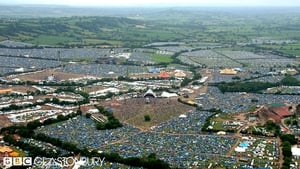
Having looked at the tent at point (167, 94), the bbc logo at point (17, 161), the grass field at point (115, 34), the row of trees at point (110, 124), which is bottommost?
the grass field at point (115, 34)

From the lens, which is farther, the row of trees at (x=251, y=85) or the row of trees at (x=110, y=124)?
the row of trees at (x=251, y=85)

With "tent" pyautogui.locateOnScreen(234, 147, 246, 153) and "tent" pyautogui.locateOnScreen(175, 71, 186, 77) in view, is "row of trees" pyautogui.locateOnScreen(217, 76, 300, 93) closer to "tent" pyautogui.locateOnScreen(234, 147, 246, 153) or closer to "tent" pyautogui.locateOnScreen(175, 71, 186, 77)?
"tent" pyautogui.locateOnScreen(175, 71, 186, 77)

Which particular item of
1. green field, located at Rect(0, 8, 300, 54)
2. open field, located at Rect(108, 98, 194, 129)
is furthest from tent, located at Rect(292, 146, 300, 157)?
green field, located at Rect(0, 8, 300, 54)

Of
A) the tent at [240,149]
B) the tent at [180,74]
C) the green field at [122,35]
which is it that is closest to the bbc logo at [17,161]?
the tent at [240,149]

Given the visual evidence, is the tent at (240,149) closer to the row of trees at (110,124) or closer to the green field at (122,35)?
the row of trees at (110,124)

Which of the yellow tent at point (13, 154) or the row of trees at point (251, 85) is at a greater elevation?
the yellow tent at point (13, 154)

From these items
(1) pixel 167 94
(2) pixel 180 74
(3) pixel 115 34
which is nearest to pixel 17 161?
(1) pixel 167 94

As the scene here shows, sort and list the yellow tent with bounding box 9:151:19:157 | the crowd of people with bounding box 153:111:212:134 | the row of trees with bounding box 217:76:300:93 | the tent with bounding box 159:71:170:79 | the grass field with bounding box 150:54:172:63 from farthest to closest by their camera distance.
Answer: the grass field with bounding box 150:54:172:63
the tent with bounding box 159:71:170:79
the row of trees with bounding box 217:76:300:93
the crowd of people with bounding box 153:111:212:134
the yellow tent with bounding box 9:151:19:157

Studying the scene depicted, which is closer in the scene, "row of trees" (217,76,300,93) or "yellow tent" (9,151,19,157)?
"yellow tent" (9,151,19,157)

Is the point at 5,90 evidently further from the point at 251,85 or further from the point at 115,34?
the point at 115,34
